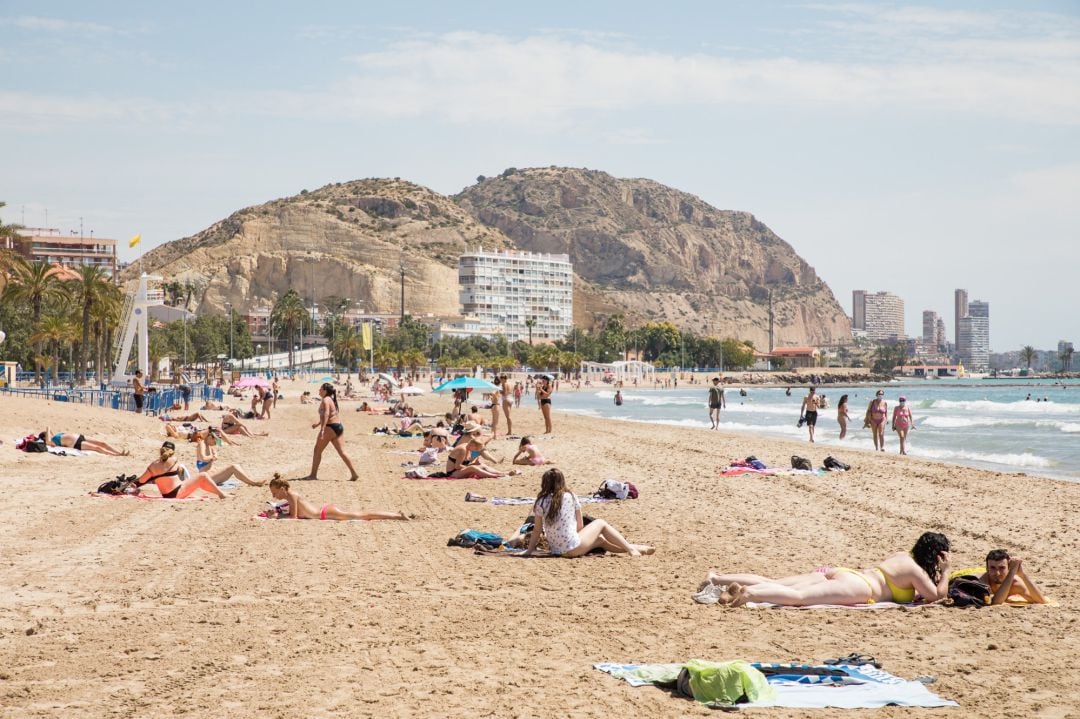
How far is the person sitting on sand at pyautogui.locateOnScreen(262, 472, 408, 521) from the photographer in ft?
34.9

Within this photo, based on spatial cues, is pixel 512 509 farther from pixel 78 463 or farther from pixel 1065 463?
pixel 1065 463

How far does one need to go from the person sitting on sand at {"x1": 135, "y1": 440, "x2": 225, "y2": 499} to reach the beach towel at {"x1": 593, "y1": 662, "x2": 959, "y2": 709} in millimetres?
7968

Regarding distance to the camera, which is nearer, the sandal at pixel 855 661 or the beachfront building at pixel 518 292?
the sandal at pixel 855 661

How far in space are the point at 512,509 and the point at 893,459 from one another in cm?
935

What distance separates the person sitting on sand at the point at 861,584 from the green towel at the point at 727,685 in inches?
75.7

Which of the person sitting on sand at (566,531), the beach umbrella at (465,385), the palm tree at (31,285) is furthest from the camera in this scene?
the palm tree at (31,285)

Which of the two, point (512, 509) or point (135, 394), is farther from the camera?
point (135, 394)

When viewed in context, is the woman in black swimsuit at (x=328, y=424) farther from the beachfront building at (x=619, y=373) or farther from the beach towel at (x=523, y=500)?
the beachfront building at (x=619, y=373)

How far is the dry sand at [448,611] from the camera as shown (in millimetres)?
4988

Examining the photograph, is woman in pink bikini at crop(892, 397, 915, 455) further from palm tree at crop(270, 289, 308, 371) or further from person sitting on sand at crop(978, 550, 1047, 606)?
palm tree at crop(270, 289, 308, 371)

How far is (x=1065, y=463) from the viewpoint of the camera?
20266 mm

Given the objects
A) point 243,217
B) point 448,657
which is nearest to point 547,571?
point 448,657

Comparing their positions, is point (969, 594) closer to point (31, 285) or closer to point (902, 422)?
point (902, 422)

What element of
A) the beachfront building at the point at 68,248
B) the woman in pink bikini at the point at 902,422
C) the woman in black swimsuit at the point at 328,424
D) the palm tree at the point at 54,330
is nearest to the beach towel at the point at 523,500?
the woman in black swimsuit at the point at 328,424
